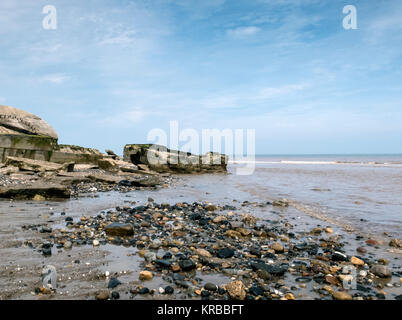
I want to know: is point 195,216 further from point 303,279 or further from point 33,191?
point 33,191

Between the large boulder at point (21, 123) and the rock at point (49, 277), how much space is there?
21.0 m

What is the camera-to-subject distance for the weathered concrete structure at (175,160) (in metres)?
29.9

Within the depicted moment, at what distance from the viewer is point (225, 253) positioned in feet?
17.9

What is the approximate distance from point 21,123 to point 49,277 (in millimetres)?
24077

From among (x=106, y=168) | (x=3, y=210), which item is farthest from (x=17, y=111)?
(x=3, y=210)

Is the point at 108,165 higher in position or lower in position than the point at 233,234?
higher

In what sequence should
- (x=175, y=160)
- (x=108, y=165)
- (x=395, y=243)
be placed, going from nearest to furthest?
1. (x=395, y=243)
2. (x=108, y=165)
3. (x=175, y=160)

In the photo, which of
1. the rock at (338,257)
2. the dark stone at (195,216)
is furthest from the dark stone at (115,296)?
the dark stone at (195,216)

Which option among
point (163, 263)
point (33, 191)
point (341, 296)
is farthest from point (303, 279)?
point (33, 191)

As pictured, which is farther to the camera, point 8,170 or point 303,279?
point 8,170

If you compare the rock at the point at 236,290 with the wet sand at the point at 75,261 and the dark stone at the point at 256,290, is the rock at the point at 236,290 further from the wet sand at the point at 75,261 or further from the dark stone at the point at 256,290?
the wet sand at the point at 75,261

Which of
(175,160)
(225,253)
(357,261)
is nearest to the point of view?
(357,261)

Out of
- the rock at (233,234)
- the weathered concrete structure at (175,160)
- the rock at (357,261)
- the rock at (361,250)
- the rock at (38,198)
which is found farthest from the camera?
the weathered concrete structure at (175,160)
